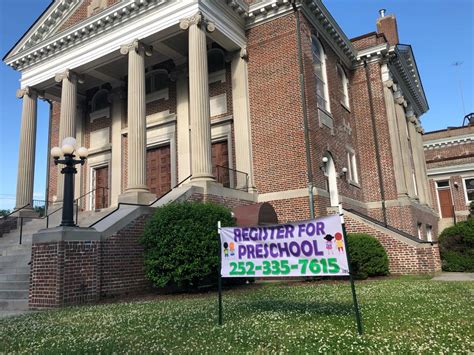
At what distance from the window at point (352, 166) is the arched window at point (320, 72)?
337 cm

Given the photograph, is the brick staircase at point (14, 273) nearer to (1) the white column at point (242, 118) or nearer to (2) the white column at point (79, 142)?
(2) the white column at point (79, 142)

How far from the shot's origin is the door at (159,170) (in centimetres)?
1878

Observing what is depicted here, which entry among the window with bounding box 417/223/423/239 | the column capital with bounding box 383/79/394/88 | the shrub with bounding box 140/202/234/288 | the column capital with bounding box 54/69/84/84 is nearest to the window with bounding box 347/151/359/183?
the column capital with bounding box 383/79/394/88

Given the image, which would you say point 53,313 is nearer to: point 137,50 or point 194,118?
point 194,118

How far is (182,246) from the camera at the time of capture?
10.3 m

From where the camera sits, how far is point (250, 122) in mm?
16828

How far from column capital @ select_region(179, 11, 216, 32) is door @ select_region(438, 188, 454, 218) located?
28805 mm

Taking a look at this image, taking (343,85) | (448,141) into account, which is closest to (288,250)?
(343,85)

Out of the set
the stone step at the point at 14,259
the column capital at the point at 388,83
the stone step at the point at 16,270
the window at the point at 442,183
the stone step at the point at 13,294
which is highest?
the column capital at the point at 388,83

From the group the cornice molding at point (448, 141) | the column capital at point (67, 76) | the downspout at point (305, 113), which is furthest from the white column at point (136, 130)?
the cornice molding at point (448, 141)

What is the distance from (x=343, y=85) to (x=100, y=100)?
13.3 meters

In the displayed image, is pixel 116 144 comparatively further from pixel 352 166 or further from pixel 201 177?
pixel 352 166

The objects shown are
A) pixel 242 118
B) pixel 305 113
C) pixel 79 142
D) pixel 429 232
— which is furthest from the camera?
pixel 429 232

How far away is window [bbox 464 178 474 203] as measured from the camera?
3369 cm
